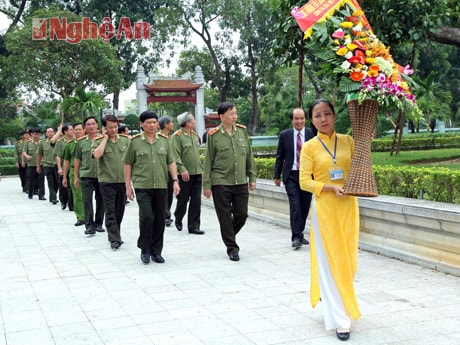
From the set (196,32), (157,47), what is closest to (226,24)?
(196,32)

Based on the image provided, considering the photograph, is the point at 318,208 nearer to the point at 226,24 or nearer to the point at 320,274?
the point at 320,274

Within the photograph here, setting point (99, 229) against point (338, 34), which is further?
point (99, 229)

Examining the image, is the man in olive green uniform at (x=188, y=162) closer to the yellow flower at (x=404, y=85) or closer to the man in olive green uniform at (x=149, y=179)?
the man in olive green uniform at (x=149, y=179)

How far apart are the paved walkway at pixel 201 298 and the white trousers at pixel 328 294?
115 mm

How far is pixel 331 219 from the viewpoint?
4219mm

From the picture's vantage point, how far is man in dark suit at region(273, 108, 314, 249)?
7.25 m

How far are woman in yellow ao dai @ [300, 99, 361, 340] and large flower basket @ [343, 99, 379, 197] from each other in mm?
124

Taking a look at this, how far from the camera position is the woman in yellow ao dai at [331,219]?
4133 millimetres

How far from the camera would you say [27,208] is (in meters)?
13.2

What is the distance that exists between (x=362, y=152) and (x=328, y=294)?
973 millimetres

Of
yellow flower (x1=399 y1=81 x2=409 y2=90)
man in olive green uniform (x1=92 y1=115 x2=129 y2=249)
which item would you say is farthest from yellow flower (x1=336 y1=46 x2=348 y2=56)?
man in olive green uniform (x1=92 y1=115 x2=129 y2=249)

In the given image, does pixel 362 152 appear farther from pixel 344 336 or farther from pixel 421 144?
pixel 421 144

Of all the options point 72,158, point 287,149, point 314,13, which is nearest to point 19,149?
point 72,158

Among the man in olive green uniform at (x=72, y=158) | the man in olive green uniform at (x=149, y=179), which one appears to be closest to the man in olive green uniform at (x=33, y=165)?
the man in olive green uniform at (x=72, y=158)
